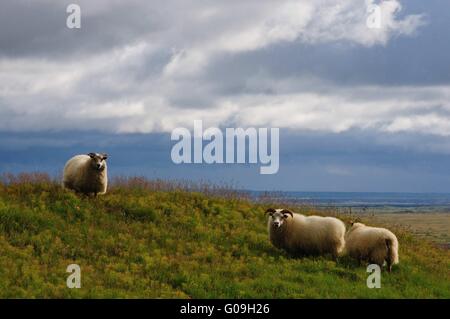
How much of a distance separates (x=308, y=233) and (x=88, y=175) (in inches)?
400

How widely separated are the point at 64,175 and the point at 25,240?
6.36 meters

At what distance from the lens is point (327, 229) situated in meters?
25.0

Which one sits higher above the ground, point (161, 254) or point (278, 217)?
point (278, 217)

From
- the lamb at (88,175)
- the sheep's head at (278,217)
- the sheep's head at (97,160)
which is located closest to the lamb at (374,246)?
the sheep's head at (278,217)

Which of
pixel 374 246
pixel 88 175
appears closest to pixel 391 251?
pixel 374 246

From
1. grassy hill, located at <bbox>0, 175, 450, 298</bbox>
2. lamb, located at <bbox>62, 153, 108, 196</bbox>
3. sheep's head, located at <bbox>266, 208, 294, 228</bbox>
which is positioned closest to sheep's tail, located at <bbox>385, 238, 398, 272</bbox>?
grassy hill, located at <bbox>0, 175, 450, 298</bbox>

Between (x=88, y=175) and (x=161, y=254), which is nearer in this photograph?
(x=161, y=254)

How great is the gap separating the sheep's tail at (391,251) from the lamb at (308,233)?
1808 mm

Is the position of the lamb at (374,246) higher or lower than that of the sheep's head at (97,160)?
lower

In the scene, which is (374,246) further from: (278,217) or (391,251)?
(278,217)

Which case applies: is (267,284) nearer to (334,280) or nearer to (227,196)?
(334,280)

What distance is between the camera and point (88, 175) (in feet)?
96.6

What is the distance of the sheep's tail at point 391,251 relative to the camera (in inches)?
937

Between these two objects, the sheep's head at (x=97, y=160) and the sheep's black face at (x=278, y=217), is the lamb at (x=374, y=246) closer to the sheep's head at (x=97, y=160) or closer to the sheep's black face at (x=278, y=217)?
the sheep's black face at (x=278, y=217)
